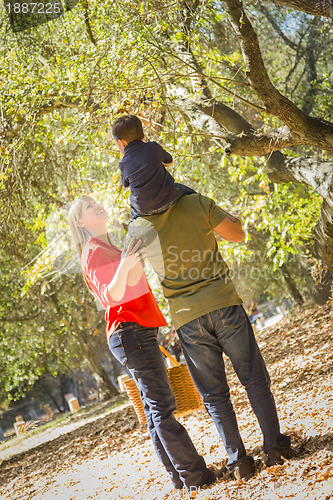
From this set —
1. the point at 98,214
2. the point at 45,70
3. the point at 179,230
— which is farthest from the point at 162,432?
the point at 45,70

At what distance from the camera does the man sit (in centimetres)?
319

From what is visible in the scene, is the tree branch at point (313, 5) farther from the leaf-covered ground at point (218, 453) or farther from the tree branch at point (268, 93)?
the leaf-covered ground at point (218, 453)

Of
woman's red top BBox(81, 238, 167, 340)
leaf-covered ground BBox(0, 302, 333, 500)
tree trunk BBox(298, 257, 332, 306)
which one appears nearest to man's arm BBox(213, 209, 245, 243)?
woman's red top BBox(81, 238, 167, 340)

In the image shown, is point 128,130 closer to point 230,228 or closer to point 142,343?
point 230,228

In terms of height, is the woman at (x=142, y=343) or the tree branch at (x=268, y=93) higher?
the tree branch at (x=268, y=93)

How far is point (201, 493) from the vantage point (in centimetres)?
332

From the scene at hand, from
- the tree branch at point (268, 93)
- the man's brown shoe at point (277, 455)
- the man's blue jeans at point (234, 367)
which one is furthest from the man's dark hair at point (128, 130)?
the man's brown shoe at point (277, 455)

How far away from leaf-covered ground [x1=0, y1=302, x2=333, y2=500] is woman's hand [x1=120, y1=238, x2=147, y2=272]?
1473 mm

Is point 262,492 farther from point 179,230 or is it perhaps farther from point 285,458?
point 179,230

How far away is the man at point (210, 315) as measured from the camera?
3193 mm

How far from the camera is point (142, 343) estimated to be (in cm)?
351

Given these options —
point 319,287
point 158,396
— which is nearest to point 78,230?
point 158,396

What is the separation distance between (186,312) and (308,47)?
10465mm

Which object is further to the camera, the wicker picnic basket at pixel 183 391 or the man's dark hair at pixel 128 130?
the wicker picnic basket at pixel 183 391
